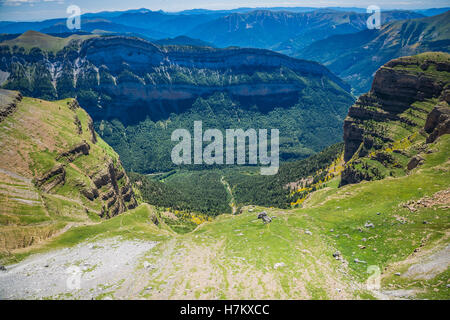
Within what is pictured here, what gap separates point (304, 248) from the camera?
59219mm

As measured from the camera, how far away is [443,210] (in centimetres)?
6147

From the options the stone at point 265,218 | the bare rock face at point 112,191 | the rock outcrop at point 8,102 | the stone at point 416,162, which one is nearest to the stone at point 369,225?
the stone at point 265,218

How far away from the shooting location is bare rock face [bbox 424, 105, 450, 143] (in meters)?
111

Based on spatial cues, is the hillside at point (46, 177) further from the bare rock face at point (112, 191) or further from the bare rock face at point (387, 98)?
the bare rock face at point (387, 98)

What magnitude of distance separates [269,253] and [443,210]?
3872 centimetres

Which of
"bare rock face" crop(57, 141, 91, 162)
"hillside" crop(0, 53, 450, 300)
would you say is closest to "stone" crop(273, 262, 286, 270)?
"hillside" crop(0, 53, 450, 300)

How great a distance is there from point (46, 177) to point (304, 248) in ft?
294

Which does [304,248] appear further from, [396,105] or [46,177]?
[396,105]

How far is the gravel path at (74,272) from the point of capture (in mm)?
44688

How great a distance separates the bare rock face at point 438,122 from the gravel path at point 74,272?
11469 centimetres

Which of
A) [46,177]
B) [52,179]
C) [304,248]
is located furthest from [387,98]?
[46,177]

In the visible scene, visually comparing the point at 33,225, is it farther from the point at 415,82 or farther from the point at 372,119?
the point at 415,82

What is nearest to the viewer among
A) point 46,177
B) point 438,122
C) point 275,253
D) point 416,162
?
point 275,253
